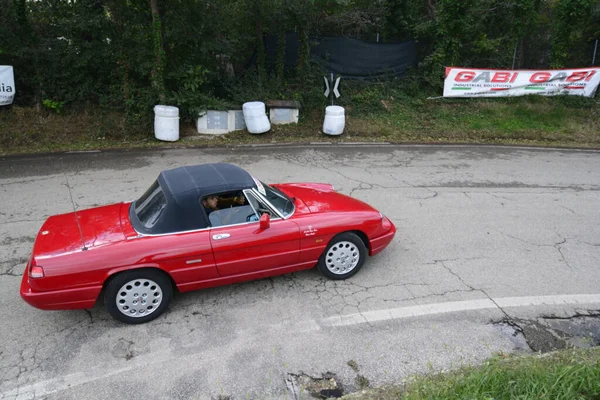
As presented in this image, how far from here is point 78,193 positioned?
27.1 feet

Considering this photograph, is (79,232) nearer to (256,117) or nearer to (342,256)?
(342,256)

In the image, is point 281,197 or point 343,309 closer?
Result: point 343,309

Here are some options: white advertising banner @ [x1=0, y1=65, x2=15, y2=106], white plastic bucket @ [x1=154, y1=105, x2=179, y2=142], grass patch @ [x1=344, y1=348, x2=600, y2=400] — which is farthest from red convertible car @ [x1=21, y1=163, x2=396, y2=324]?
white advertising banner @ [x1=0, y1=65, x2=15, y2=106]

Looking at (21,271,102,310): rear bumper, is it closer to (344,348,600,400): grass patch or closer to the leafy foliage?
(344,348,600,400): grass patch

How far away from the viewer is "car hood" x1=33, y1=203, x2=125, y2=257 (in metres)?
4.46

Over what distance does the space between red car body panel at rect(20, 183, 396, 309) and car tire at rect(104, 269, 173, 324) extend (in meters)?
0.09

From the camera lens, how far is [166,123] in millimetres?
11781

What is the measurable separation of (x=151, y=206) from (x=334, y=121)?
8365 millimetres

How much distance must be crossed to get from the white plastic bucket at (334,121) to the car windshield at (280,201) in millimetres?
7468

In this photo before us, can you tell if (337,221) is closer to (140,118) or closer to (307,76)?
(140,118)

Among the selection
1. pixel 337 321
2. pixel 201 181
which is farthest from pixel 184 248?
pixel 337 321

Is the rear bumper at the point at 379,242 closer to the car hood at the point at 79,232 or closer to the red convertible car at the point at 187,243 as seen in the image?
the red convertible car at the point at 187,243

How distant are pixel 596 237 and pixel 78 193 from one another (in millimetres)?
8563

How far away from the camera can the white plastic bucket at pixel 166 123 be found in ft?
38.5
